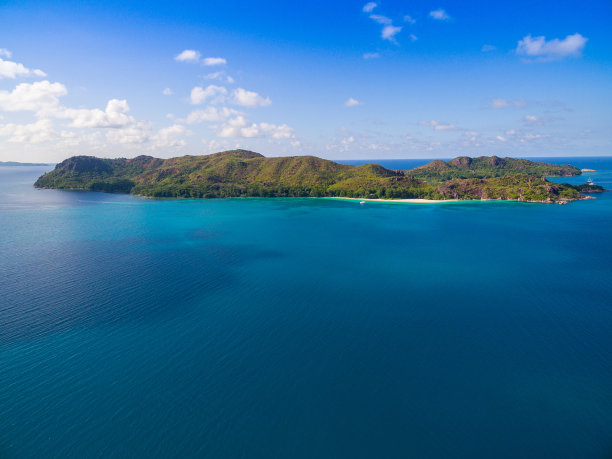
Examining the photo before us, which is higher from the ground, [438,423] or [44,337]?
[44,337]

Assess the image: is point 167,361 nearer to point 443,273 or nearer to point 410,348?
point 410,348

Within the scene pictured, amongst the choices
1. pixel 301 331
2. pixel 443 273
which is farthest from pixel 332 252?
pixel 301 331

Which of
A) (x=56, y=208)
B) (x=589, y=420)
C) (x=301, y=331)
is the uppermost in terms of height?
(x=56, y=208)

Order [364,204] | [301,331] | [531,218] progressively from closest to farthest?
[301,331] → [531,218] → [364,204]

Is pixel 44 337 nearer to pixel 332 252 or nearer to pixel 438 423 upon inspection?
pixel 438 423

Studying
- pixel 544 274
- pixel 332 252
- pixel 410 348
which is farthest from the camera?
pixel 332 252

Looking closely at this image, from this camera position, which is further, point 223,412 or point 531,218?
point 531,218

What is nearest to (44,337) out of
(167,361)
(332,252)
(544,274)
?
(167,361)
